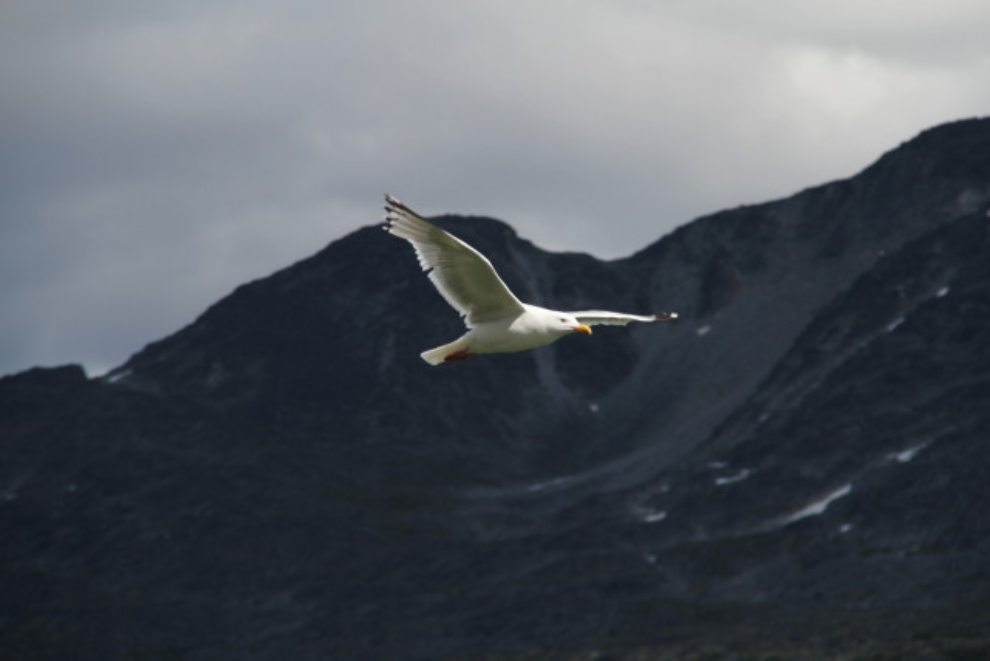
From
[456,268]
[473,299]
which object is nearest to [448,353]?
[473,299]

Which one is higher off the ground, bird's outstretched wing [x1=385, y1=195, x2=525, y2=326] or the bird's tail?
bird's outstretched wing [x1=385, y1=195, x2=525, y2=326]

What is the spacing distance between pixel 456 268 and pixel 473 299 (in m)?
1.89

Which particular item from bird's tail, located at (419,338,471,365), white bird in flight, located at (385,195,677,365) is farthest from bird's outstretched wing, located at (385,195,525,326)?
bird's tail, located at (419,338,471,365)

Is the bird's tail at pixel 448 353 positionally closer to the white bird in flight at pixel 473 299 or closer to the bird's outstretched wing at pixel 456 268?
the white bird in flight at pixel 473 299

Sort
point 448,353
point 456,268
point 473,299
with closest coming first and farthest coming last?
point 456,268, point 473,299, point 448,353

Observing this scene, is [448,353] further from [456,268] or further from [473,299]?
[456,268]

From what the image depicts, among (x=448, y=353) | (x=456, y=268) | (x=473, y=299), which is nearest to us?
(x=456, y=268)

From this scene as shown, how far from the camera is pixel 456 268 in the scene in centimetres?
4859

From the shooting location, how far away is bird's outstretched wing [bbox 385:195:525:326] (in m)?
46.8

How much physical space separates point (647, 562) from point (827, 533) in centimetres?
2008

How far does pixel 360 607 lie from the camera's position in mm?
194875

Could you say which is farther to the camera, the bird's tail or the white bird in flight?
the bird's tail

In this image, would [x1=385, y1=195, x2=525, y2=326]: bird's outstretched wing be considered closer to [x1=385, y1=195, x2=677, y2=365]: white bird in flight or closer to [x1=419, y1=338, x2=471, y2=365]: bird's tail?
[x1=385, y1=195, x2=677, y2=365]: white bird in flight

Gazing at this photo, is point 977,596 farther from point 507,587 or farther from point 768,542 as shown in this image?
point 507,587
